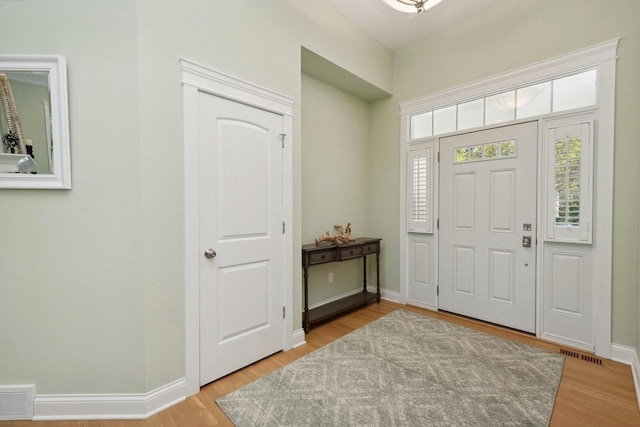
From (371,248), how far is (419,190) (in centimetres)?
95

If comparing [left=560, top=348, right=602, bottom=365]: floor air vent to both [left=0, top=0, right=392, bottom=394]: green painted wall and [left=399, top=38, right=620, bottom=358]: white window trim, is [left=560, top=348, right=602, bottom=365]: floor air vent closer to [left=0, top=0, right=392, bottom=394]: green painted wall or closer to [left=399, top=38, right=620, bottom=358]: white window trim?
[left=399, top=38, right=620, bottom=358]: white window trim

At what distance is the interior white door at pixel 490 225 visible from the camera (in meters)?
2.86

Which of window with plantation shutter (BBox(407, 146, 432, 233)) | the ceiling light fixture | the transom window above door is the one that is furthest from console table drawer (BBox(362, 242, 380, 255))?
the ceiling light fixture

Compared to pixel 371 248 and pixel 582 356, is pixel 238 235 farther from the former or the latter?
pixel 582 356

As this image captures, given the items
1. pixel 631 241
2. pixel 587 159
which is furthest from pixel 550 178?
pixel 631 241

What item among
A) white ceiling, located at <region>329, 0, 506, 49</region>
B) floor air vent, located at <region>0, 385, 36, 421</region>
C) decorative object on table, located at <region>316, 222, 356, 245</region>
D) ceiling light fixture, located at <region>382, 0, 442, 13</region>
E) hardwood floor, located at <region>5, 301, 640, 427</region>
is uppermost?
white ceiling, located at <region>329, 0, 506, 49</region>

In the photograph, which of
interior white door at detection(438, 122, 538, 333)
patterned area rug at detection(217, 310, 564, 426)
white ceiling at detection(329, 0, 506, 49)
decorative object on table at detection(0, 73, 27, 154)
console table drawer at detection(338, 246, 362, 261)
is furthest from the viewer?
console table drawer at detection(338, 246, 362, 261)

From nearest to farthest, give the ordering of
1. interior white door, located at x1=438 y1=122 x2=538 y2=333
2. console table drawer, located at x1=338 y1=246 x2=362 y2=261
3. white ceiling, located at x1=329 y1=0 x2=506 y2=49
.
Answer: interior white door, located at x1=438 y1=122 x2=538 y2=333
white ceiling, located at x1=329 y1=0 x2=506 y2=49
console table drawer, located at x1=338 y1=246 x2=362 y2=261

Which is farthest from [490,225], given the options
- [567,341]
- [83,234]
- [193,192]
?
[83,234]

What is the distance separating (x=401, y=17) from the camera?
10.5ft

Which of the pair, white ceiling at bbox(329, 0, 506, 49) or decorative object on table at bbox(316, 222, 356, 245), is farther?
decorative object on table at bbox(316, 222, 356, 245)

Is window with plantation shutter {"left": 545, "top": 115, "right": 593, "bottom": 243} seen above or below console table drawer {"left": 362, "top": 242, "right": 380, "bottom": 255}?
above

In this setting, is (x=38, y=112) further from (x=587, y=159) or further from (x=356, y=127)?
(x=587, y=159)

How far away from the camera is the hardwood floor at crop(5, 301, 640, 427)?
5.63 feet
